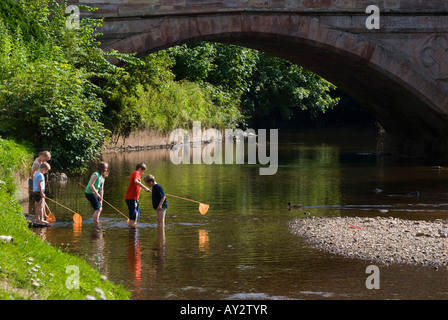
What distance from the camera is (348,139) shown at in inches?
1683

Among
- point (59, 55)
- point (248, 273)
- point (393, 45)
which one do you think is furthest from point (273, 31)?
point (248, 273)

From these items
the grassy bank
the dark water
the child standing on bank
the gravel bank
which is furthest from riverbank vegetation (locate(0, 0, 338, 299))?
the gravel bank

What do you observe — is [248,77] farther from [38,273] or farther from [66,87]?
[38,273]

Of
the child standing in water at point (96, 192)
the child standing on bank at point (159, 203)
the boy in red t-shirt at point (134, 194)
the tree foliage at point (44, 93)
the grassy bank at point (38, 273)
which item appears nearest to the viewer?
the grassy bank at point (38, 273)

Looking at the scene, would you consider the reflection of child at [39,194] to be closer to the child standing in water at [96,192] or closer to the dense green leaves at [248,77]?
the child standing in water at [96,192]

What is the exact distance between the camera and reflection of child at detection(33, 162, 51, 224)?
44.4 ft

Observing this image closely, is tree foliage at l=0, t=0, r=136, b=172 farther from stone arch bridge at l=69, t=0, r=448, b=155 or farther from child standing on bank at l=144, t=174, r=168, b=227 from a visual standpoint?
child standing on bank at l=144, t=174, r=168, b=227

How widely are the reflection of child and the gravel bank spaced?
13.2 feet

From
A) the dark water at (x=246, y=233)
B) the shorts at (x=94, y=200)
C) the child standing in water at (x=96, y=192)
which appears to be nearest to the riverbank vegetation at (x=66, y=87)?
the dark water at (x=246, y=233)

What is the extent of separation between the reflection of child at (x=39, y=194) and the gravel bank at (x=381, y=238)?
4.02m

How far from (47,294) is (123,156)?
21733mm

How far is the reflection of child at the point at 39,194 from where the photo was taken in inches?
532

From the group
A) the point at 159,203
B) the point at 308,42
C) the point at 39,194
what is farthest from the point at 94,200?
the point at 308,42

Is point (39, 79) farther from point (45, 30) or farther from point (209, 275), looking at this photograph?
point (209, 275)
